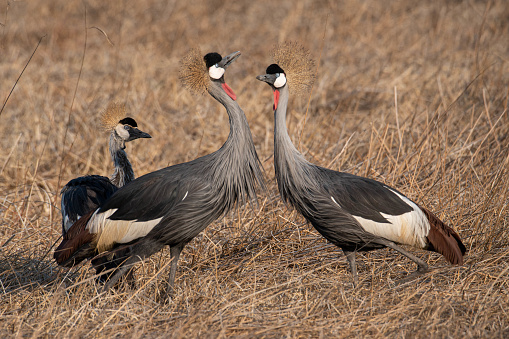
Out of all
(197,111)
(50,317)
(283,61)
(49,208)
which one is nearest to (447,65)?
(197,111)

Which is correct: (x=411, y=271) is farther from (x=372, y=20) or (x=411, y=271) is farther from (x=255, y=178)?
(x=372, y=20)

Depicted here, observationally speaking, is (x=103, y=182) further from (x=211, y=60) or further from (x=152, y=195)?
(x=211, y=60)

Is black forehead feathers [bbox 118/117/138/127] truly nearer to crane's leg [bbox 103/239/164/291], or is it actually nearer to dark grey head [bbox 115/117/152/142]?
dark grey head [bbox 115/117/152/142]

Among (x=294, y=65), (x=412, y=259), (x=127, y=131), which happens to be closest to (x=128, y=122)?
(x=127, y=131)

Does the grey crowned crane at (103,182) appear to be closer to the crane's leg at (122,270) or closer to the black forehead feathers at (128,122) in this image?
the black forehead feathers at (128,122)

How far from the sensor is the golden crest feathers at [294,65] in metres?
3.18

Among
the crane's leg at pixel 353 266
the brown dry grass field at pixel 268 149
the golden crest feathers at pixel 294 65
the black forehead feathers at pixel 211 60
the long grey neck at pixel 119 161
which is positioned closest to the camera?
the brown dry grass field at pixel 268 149

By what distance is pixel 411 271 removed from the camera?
3.21 m

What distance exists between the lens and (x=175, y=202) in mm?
2846

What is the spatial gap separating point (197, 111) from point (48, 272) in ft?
9.54

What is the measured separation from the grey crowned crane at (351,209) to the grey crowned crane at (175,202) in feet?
0.61

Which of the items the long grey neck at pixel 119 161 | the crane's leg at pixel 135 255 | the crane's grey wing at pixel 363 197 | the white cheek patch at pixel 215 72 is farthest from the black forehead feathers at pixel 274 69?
the long grey neck at pixel 119 161

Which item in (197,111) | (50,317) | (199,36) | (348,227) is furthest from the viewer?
(199,36)

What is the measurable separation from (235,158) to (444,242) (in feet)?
3.82
